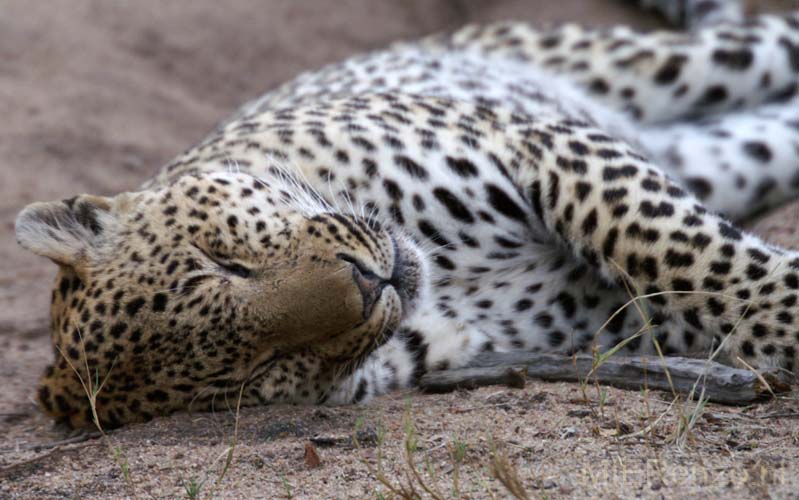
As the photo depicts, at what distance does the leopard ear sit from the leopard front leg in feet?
5.87

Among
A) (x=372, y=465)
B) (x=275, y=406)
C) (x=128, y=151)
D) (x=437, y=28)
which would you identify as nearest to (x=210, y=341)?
(x=275, y=406)

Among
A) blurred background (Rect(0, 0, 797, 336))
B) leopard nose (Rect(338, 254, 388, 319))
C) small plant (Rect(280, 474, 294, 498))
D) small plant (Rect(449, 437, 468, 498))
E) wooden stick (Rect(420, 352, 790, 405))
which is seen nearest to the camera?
small plant (Rect(449, 437, 468, 498))

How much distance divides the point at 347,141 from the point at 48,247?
4.44ft

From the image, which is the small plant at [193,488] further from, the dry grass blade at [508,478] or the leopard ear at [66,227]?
the leopard ear at [66,227]

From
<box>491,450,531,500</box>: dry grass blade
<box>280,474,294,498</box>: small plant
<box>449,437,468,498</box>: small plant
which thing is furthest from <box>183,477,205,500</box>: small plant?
<box>491,450,531,500</box>: dry grass blade

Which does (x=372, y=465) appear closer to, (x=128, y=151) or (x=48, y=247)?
(x=48, y=247)

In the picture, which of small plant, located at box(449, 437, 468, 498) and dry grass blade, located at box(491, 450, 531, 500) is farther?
small plant, located at box(449, 437, 468, 498)

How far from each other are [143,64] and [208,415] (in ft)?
20.8

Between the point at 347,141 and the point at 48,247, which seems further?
the point at 347,141

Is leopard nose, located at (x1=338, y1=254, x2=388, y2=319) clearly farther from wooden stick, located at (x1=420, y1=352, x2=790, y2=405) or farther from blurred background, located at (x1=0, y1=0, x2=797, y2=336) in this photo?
blurred background, located at (x1=0, y1=0, x2=797, y2=336)

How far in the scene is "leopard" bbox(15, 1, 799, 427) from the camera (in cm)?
397

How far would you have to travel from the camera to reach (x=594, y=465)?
11.2 feet

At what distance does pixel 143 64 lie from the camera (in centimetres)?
990

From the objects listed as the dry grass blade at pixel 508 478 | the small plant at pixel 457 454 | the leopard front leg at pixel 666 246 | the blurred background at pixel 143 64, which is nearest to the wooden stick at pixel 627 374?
the leopard front leg at pixel 666 246
